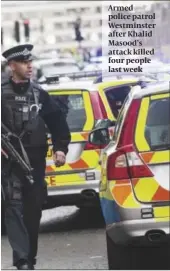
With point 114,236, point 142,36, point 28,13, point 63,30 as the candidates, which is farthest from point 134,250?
point 63,30

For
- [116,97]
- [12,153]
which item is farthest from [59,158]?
[116,97]

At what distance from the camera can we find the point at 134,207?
717cm

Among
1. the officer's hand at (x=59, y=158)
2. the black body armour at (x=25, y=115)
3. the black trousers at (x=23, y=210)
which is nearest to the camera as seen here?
the black trousers at (x=23, y=210)

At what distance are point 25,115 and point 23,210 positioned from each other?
700mm

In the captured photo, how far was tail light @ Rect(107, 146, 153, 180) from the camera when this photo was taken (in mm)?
7164

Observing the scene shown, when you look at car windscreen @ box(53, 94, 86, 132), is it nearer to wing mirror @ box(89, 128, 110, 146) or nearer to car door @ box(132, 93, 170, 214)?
wing mirror @ box(89, 128, 110, 146)

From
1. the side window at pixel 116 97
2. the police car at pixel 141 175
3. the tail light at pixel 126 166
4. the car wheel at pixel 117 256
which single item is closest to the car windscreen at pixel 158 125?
the police car at pixel 141 175

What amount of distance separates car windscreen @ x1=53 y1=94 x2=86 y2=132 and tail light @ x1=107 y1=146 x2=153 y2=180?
3.36 m

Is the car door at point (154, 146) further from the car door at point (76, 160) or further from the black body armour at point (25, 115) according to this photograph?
the car door at point (76, 160)

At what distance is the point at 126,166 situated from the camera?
7262 millimetres

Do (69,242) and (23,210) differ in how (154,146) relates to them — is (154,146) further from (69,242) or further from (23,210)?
(69,242)

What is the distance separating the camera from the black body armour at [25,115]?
749 centimetres

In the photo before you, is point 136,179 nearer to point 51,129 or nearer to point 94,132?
point 51,129

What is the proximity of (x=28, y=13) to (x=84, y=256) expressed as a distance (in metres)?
156
